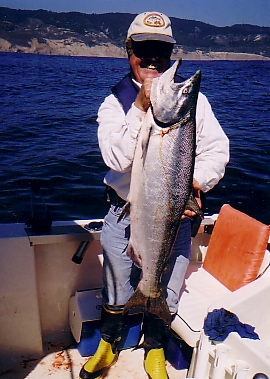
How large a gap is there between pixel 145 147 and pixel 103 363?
2.08 metres

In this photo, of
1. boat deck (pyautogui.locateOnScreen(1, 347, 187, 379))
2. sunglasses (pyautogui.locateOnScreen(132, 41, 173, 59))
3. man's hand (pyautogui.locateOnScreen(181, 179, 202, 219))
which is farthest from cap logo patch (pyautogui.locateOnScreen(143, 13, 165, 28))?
boat deck (pyautogui.locateOnScreen(1, 347, 187, 379))

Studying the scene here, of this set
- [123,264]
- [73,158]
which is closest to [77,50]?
[73,158]

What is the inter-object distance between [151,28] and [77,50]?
12429 cm

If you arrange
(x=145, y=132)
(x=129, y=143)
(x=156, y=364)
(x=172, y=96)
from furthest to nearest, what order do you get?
(x=156, y=364) < (x=129, y=143) < (x=145, y=132) < (x=172, y=96)

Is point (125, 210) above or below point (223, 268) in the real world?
above

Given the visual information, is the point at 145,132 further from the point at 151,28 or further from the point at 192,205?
the point at 151,28

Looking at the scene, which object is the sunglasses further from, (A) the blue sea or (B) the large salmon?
(A) the blue sea

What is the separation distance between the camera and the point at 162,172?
7.30ft

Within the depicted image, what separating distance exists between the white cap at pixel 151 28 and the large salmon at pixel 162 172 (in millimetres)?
590

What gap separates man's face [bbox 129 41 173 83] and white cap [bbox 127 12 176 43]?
1.7 inches

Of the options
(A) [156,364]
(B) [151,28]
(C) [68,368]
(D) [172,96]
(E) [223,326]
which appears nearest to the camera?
(D) [172,96]

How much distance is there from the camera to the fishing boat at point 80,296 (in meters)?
3.39

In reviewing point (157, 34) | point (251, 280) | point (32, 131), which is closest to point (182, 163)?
point (157, 34)

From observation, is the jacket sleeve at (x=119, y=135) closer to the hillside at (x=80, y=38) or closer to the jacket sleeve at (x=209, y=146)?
the jacket sleeve at (x=209, y=146)
